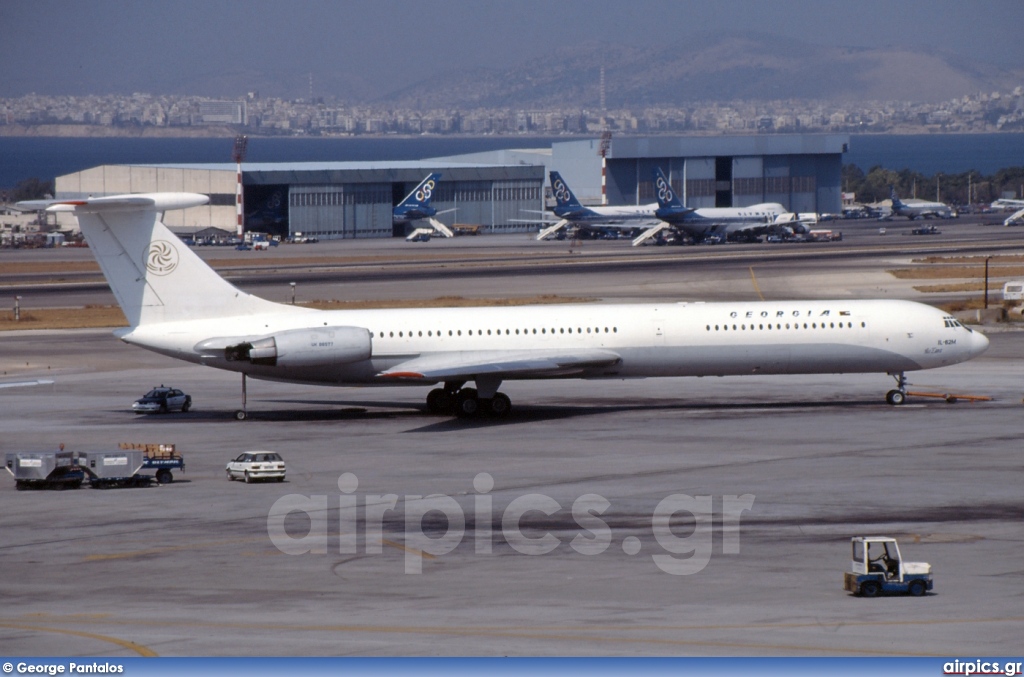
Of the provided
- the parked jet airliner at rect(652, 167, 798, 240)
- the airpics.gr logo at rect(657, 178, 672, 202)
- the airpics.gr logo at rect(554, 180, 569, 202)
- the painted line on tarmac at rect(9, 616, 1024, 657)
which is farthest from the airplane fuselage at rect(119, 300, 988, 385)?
the airpics.gr logo at rect(554, 180, 569, 202)

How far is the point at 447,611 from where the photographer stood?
69.1 ft

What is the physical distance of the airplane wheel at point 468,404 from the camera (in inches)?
1689

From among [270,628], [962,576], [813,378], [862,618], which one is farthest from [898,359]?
[270,628]

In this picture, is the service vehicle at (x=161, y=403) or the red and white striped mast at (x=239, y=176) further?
the red and white striped mast at (x=239, y=176)

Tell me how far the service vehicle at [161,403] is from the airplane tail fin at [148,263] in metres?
3.40

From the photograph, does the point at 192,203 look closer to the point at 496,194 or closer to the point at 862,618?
the point at 862,618

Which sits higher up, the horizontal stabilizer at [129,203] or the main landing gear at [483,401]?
the horizontal stabilizer at [129,203]

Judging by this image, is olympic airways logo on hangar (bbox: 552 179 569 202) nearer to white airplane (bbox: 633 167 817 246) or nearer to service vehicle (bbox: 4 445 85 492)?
white airplane (bbox: 633 167 817 246)

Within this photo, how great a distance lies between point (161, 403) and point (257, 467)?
13396mm

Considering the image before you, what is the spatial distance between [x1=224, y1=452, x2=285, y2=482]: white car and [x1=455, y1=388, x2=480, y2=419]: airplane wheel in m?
10.5

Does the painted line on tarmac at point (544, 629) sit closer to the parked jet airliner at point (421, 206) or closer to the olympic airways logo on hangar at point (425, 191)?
the parked jet airliner at point (421, 206)

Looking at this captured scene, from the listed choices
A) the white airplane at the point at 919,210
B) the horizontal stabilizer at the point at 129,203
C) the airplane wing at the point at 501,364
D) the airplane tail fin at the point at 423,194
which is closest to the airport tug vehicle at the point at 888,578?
the airplane wing at the point at 501,364

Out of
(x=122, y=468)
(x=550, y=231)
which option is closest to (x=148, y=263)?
(x=122, y=468)

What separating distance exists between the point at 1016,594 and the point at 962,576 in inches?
57.1
